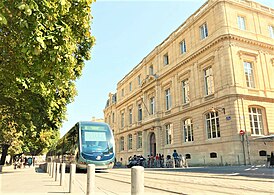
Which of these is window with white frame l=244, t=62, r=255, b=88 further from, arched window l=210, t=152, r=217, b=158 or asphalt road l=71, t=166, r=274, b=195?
A: asphalt road l=71, t=166, r=274, b=195

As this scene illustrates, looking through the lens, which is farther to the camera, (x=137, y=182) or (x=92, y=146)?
(x=92, y=146)

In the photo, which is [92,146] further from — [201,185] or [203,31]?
[203,31]

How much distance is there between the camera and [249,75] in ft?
72.5

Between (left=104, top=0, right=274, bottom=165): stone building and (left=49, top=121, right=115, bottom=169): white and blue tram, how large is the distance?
9635mm

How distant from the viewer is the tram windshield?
15.5m

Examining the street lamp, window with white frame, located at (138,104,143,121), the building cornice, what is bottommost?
the street lamp

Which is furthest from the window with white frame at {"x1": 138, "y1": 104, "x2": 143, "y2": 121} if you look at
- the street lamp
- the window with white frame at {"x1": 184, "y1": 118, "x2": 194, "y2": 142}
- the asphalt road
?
the asphalt road

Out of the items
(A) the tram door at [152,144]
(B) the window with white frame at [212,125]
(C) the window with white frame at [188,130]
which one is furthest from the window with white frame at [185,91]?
(A) the tram door at [152,144]

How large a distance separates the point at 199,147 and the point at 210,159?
1820 millimetres

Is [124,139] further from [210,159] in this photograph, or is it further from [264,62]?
[264,62]

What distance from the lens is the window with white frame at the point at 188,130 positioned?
979 inches

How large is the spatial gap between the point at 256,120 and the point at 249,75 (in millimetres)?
4089

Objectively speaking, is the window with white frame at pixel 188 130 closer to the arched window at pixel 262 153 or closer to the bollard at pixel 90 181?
the arched window at pixel 262 153

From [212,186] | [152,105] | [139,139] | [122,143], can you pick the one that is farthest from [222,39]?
[122,143]
